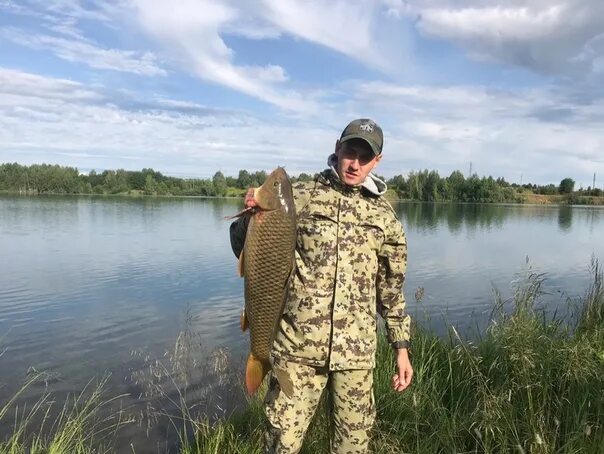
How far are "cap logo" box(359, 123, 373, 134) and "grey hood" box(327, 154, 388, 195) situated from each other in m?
0.29

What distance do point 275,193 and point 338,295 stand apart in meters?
0.89

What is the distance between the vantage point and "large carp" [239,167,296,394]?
9.15 ft

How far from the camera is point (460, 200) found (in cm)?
11494

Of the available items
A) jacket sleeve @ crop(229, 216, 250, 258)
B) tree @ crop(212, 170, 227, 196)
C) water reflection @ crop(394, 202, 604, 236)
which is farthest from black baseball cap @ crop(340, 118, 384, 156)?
tree @ crop(212, 170, 227, 196)

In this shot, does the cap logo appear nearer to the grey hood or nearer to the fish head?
A: the grey hood

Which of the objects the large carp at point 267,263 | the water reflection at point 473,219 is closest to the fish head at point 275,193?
the large carp at point 267,263

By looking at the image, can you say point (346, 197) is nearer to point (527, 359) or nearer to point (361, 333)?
point (361, 333)

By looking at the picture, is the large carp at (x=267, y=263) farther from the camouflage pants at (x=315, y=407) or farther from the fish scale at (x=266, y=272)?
the camouflage pants at (x=315, y=407)

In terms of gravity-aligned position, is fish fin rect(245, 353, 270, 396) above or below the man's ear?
below

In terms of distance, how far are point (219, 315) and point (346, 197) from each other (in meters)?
10.8

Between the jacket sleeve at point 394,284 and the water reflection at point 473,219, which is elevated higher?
the jacket sleeve at point 394,284

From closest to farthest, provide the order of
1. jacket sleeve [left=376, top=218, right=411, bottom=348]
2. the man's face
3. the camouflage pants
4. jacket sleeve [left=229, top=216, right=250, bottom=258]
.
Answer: jacket sleeve [left=229, top=216, right=250, bottom=258], the camouflage pants, the man's face, jacket sleeve [left=376, top=218, right=411, bottom=348]

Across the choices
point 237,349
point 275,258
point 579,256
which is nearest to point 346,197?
point 275,258

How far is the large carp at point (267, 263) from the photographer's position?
2.79 m
